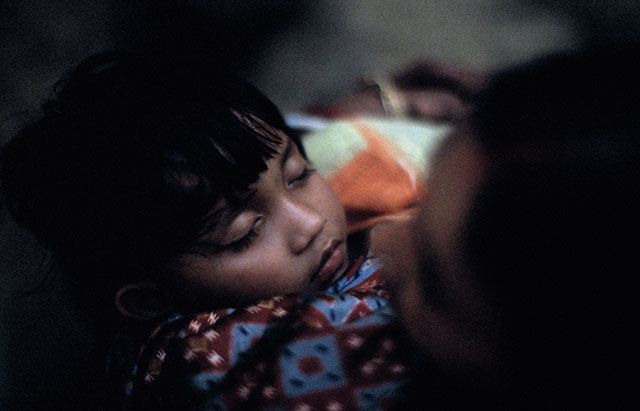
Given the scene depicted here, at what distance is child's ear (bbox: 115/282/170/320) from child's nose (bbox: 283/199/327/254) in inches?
8.3

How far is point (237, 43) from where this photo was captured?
4.09 feet

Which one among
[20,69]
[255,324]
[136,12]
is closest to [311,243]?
[255,324]

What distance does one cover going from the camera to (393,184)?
32.9 inches

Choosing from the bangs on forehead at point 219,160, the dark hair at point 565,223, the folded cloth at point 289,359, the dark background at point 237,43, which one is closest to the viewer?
the dark hair at point 565,223

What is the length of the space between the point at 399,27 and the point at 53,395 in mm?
1155

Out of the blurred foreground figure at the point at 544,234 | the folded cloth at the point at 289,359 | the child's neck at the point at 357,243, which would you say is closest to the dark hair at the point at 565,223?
the blurred foreground figure at the point at 544,234

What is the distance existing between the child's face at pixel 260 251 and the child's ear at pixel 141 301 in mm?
50

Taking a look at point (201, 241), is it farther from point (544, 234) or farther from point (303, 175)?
point (544, 234)

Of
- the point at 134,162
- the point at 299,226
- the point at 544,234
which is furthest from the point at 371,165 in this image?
the point at 544,234

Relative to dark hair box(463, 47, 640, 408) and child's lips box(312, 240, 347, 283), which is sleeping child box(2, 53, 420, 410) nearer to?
child's lips box(312, 240, 347, 283)

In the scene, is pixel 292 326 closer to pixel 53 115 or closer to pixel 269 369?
pixel 269 369

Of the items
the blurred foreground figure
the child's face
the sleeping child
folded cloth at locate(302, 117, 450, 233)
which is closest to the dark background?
the sleeping child

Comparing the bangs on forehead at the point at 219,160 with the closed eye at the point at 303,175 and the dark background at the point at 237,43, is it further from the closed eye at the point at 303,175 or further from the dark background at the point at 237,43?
the dark background at the point at 237,43

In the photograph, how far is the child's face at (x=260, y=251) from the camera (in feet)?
2.06
